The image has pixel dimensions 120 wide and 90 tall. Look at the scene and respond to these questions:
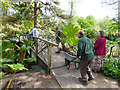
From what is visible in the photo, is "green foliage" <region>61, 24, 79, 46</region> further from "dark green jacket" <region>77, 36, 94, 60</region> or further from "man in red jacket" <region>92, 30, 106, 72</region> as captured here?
"dark green jacket" <region>77, 36, 94, 60</region>

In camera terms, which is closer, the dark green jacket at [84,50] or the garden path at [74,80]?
the dark green jacket at [84,50]

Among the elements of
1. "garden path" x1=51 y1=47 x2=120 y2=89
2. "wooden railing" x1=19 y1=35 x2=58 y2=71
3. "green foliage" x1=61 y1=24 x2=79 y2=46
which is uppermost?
"green foliage" x1=61 y1=24 x2=79 y2=46

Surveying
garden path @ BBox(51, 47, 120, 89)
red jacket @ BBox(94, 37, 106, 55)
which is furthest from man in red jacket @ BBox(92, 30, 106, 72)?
garden path @ BBox(51, 47, 120, 89)

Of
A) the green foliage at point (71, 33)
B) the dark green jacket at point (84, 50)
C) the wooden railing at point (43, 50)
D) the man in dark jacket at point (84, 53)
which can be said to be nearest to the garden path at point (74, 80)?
the man in dark jacket at point (84, 53)

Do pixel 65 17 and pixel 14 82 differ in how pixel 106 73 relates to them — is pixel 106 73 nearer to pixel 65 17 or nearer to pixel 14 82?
pixel 14 82

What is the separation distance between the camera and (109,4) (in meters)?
3.64

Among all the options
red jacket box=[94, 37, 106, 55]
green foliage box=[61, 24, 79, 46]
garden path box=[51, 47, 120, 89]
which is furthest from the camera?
green foliage box=[61, 24, 79, 46]

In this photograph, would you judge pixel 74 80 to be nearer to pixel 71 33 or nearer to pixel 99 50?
pixel 99 50

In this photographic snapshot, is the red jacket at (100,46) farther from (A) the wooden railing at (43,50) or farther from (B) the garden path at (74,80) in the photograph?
(A) the wooden railing at (43,50)

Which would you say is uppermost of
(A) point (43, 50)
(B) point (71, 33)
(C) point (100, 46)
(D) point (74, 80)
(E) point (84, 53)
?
(B) point (71, 33)

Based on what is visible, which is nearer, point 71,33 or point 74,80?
point 74,80

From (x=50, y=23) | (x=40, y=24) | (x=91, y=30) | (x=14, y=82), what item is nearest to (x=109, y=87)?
(x=14, y=82)

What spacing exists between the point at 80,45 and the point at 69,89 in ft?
4.11

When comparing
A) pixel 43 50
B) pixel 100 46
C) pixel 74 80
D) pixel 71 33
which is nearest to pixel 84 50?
pixel 100 46
